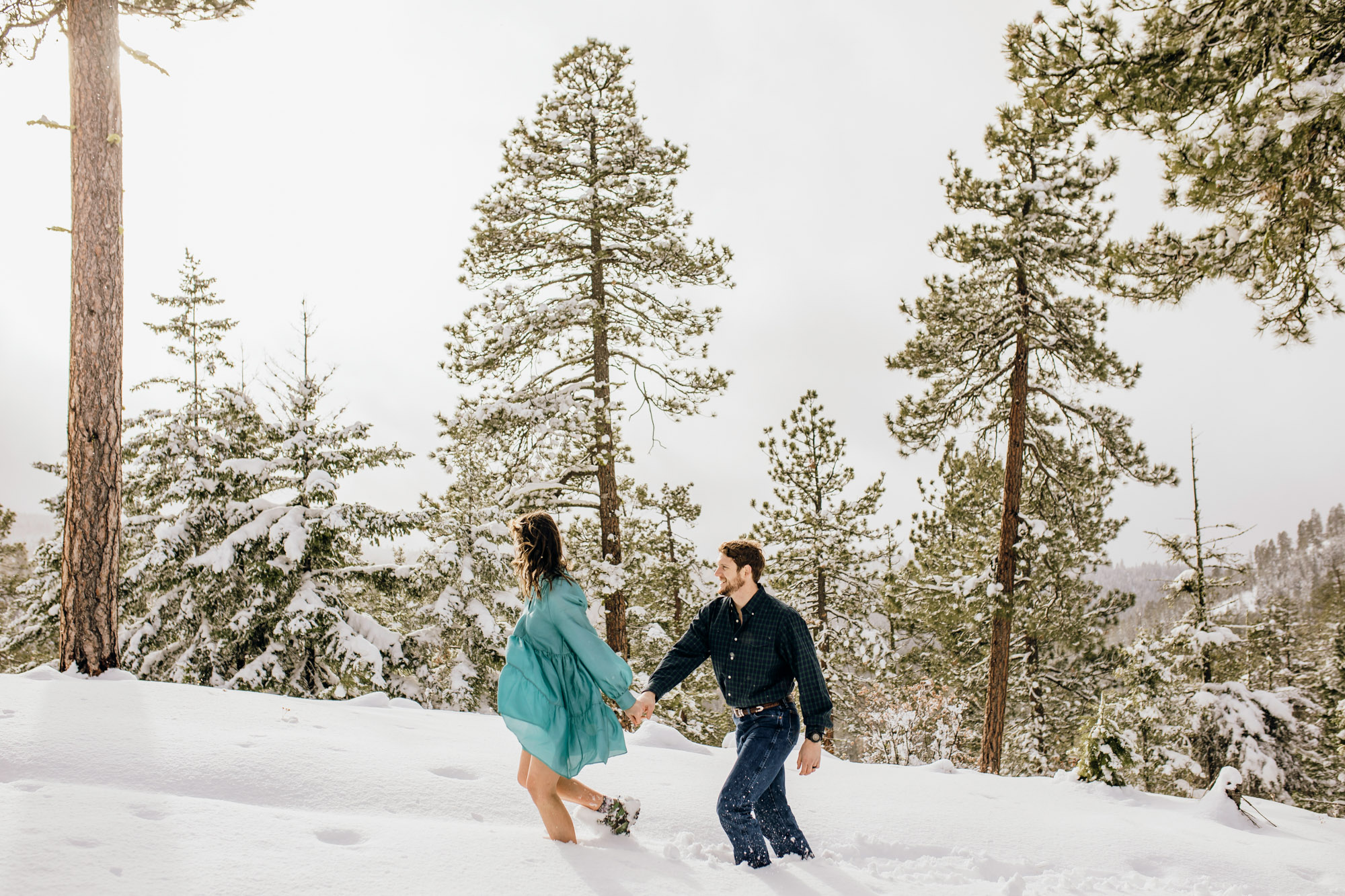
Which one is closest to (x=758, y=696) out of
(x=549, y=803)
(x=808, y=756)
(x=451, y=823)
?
(x=808, y=756)

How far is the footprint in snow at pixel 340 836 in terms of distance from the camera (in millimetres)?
3455

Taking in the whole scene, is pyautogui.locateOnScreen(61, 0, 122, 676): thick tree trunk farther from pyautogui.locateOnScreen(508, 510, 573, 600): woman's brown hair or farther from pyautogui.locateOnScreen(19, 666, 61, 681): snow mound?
pyautogui.locateOnScreen(508, 510, 573, 600): woman's brown hair

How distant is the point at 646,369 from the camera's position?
13125 mm

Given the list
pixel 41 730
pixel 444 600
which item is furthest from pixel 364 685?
pixel 41 730

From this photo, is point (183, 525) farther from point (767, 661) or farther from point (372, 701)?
point (767, 661)

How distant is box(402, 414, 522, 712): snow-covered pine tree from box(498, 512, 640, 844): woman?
883cm

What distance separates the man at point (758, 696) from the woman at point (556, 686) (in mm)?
246

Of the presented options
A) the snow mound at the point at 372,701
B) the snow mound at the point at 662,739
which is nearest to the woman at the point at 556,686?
the snow mound at the point at 662,739

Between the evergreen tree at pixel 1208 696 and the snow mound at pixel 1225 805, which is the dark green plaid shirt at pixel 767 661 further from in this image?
the evergreen tree at pixel 1208 696

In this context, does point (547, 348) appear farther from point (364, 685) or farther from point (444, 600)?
point (364, 685)

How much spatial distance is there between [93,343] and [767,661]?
8.10m

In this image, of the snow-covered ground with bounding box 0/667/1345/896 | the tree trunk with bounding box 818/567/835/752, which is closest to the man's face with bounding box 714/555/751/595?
the snow-covered ground with bounding box 0/667/1345/896

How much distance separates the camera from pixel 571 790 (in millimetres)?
3893

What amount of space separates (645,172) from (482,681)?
10.1m
